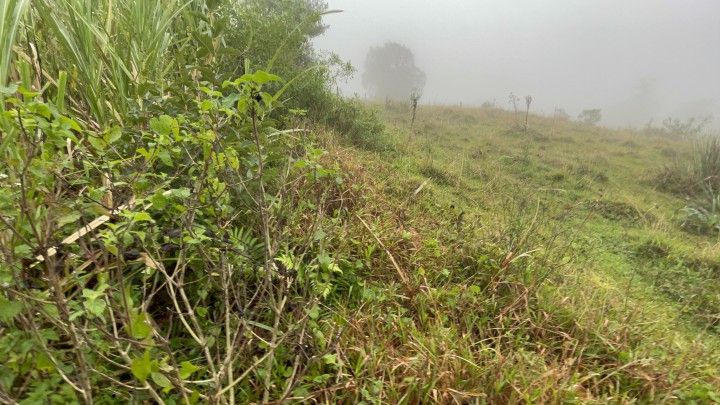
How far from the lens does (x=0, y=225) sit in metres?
1.16

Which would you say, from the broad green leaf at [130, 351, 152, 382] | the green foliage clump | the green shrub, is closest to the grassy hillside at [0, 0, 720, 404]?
the broad green leaf at [130, 351, 152, 382]

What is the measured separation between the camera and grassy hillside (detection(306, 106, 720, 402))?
1.65 metres

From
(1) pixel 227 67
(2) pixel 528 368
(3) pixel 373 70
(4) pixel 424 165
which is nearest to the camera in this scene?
(2) pixel 528 368

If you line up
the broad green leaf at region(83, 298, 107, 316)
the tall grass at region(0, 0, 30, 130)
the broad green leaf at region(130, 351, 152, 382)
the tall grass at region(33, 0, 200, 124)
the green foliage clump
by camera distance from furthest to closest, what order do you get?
the green foliage clump → the tall grass at region(33, 0, 200, 124) → the tall grass at region(0, 0, 30, 130) → the broad green leaf at region(83, 298, 107, 316) → the broad green leaf at region(130, 351, 152, 382)

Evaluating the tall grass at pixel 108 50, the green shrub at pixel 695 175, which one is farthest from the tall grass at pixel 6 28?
the green shrub at pixel 695 175

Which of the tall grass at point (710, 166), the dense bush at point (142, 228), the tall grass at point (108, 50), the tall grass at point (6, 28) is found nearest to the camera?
the dense bush at point (142, 228)

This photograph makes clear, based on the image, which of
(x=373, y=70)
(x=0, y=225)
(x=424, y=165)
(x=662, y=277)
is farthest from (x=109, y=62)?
(x=373, y=70)

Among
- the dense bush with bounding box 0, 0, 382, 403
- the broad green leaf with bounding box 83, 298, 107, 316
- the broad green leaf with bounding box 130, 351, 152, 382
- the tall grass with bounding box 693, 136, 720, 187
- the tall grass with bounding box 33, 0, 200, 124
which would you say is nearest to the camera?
the broad green leaf with bounding box 130, 351, 152, 382

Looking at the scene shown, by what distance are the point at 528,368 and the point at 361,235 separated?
1283 mm

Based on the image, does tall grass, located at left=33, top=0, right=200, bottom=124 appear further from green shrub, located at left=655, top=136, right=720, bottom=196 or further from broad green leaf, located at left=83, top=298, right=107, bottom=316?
green shrub, located at left=655, top=136, right=720, bottom=196

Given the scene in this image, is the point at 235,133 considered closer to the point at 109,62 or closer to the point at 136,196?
the point at 136,196

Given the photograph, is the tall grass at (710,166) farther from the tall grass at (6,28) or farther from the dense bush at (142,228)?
the tall grass at (6,28)

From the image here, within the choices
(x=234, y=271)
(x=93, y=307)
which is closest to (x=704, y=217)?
(x=234, y=271)

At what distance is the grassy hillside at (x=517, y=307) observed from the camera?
5.41ft
